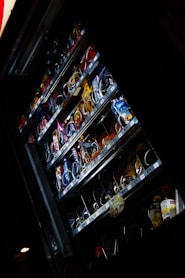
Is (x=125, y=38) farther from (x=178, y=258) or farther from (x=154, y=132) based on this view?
(x=178, y=258)

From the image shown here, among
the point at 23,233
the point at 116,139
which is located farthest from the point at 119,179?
the point at 23,233

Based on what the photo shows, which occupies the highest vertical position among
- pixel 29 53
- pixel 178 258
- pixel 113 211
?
pixel 29 53

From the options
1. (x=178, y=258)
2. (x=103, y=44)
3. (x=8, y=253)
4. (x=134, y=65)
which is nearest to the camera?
(x=178, y=258)

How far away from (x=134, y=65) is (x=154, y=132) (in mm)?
294

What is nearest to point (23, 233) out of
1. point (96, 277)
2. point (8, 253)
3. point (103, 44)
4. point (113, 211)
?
point (8, 253)

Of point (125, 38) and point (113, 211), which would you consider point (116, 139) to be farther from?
point (125, 38)

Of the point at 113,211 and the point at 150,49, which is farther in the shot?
the point at 113,211

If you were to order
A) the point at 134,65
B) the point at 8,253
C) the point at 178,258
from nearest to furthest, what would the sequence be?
the point at 178,258, the point at 134,65, the point at 8,253

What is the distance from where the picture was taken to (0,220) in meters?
2.21

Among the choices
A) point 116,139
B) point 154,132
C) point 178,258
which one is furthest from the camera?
point 116,139

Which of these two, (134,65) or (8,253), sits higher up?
(134,65)

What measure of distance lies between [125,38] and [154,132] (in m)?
0.43

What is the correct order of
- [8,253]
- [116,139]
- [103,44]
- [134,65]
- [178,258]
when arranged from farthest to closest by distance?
1. [8,253]
2. [116,139]
3. [103,44]
4. [134,65]
5. [178,258]

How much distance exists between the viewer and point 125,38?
4.45ft
